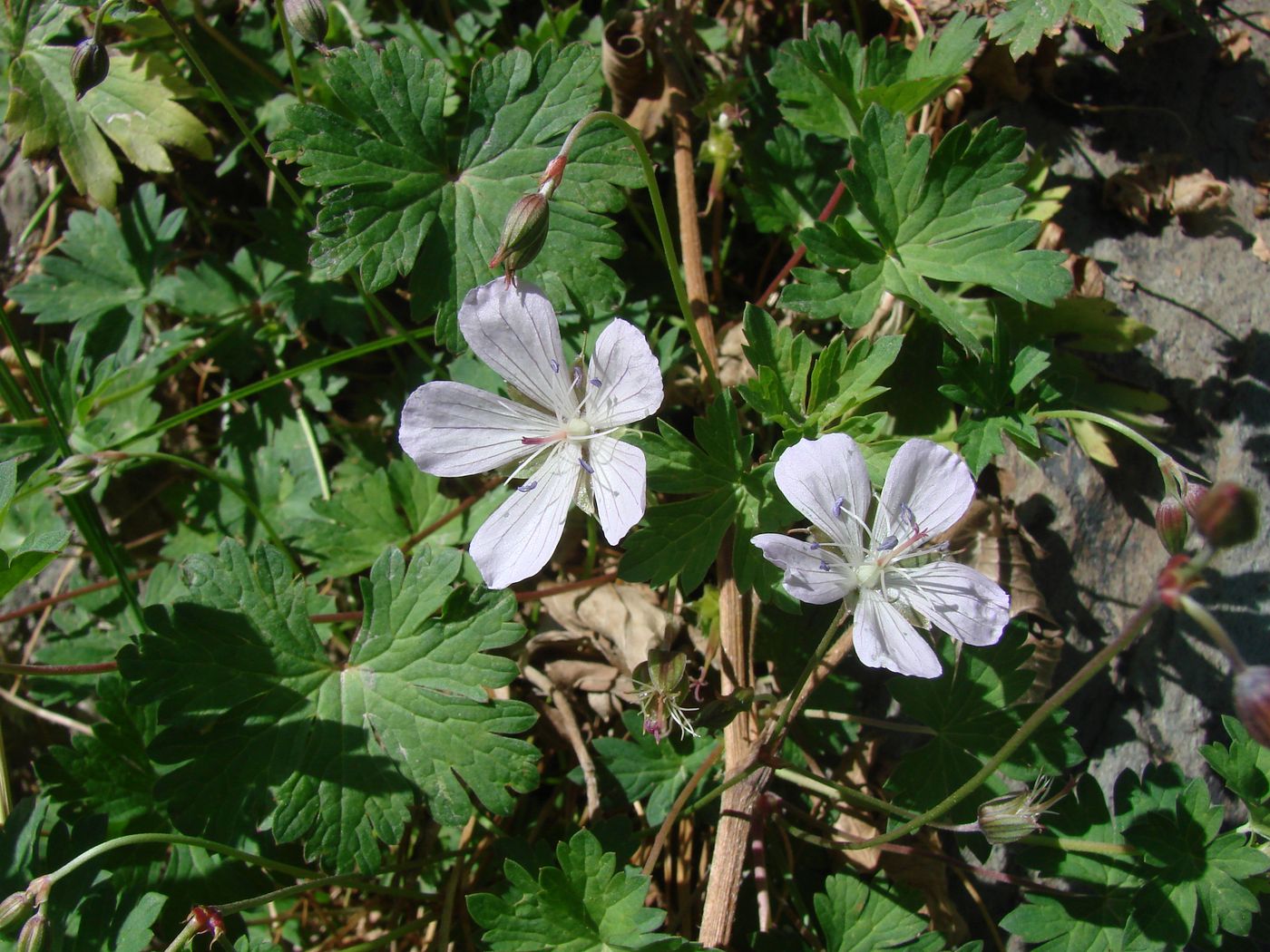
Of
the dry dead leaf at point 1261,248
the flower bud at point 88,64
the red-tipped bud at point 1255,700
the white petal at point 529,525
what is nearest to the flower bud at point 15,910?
the white petal at point 529,525

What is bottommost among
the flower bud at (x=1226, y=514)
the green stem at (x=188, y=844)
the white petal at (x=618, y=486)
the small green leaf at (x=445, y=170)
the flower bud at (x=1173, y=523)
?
the green stem at (x=188, y=844)

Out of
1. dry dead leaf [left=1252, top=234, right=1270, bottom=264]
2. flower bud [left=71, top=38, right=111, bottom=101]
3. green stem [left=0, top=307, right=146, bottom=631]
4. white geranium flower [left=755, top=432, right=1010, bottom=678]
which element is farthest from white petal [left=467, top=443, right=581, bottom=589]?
dry dead leaf [left=1252, top=234, right=1270, bottom=264]

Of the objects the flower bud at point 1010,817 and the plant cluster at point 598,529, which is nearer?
the flower bud at point 1010,817

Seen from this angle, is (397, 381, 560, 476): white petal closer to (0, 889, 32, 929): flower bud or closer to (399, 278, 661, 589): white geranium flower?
(399, 278, 661, 589): white geranium flower

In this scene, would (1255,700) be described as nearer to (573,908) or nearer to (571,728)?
(573,908)

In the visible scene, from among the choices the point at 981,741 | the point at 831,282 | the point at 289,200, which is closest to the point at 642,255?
the point at 831,282

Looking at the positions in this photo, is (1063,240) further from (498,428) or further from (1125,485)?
(498,428)

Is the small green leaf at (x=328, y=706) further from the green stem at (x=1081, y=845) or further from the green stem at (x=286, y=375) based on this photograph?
the green stem at (x=1081, y=845)
